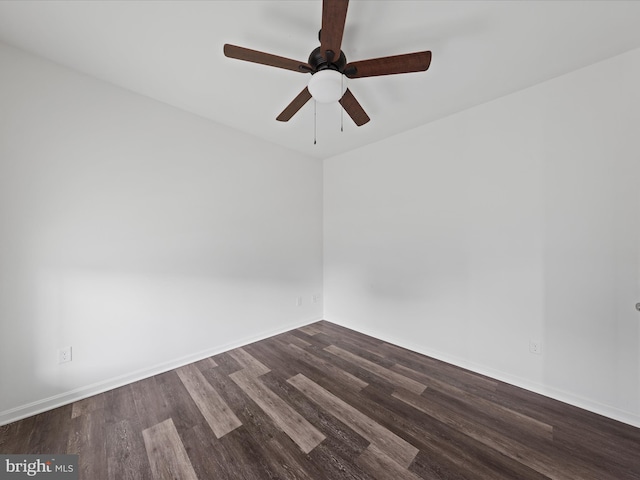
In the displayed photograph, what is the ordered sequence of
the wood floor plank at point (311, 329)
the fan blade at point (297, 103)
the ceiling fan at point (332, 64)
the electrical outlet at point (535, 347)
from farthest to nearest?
the wood floor plank at point (311, 329) → the electrical outlet at point (535, 347) → the fan blade at point (297, 103) → the ceiling fan at point (332, 64)

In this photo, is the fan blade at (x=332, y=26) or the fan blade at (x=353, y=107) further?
the fan blade at (x=353, y=107)

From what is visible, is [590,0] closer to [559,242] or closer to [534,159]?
[534,159]

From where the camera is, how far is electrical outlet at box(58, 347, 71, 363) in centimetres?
184

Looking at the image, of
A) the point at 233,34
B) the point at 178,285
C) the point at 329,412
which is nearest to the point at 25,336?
the point at 178,285

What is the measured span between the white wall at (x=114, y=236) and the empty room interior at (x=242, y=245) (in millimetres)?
14

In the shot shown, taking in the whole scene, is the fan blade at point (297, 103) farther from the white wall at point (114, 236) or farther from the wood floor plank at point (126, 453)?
the wood floor plank at point (126, 453)

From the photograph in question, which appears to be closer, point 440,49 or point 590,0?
point 590,0

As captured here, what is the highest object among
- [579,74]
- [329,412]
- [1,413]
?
[579,74]

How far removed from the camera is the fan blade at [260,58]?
4.33 ft

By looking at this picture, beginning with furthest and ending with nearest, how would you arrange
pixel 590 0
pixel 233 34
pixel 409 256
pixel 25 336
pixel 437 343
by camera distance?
pixel 409 256, pixel 437 343, pixel 25 336, pixel 233 34, pixel 590 0

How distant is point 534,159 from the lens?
2.04m

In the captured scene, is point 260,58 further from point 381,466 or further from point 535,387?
point 535,387

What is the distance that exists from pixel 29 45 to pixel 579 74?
3.93m

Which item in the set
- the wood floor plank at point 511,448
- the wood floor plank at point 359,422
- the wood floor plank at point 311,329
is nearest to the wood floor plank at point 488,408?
the wood floor plank at point 511,448
